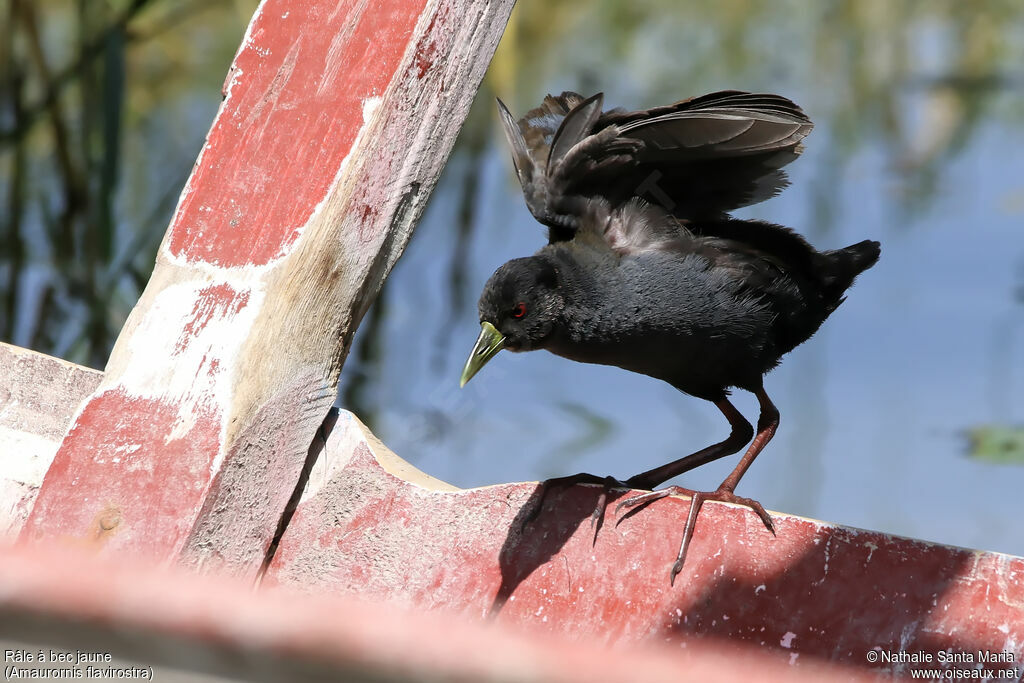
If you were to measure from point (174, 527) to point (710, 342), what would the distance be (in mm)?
1098

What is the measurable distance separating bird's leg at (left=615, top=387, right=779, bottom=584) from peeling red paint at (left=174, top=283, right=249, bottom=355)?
0.73m

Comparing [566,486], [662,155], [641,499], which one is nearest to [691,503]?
[641,499]

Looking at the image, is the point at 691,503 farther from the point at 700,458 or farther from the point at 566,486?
the point at 700,458

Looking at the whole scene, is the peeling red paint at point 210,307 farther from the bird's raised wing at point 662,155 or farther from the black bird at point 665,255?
the bird's raised wing at point 662,155

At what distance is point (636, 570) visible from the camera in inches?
71.6

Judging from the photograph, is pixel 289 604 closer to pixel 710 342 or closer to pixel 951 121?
pixel 710 342

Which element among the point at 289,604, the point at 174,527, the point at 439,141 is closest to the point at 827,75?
the point at 439,141

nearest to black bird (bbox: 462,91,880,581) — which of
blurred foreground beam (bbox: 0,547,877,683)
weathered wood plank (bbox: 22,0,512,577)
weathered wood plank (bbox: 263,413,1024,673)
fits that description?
weathered wood plank (bbox: 263,413,1024,673)

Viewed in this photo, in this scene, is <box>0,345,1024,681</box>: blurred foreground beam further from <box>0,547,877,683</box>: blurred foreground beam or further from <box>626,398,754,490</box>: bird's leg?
<box>0,547,877,683</box>: blurred foreground beam

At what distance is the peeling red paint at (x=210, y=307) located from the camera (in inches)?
68.4

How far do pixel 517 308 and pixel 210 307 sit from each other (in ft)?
2.24

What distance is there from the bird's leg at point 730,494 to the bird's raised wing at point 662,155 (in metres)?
0.45

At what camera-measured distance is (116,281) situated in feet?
12.1

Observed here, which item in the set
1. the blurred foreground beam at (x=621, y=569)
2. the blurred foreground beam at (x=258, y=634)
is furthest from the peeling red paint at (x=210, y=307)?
the blurred foreground beam at (x=258, y=634)
